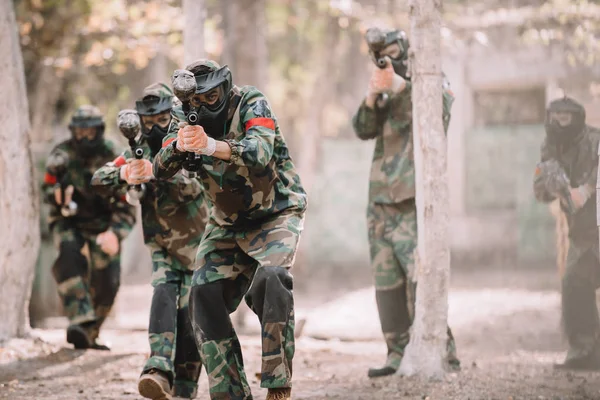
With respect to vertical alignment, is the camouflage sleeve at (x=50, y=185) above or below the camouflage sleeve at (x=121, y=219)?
above

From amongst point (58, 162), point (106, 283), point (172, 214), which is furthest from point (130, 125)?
point (106, 283)

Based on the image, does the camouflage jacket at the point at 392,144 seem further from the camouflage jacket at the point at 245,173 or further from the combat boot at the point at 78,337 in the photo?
the combat boot at the point at 78,337

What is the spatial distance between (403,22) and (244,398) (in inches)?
395

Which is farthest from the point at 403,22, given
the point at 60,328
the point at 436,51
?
the point at 436,51

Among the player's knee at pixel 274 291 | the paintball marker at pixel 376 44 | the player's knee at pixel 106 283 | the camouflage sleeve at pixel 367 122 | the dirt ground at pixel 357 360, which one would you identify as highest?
the paintball marker at pixel 376 44

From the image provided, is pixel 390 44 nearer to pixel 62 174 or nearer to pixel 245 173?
pixel 245 173

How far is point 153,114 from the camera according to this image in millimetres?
6234

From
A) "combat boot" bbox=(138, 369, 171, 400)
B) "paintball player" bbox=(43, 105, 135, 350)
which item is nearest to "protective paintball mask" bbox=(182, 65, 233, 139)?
"combat boot" bbox=(138, 369, 171, 400)

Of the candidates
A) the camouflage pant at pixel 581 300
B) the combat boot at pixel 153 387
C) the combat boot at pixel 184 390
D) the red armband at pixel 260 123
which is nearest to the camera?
the red armband at pixel 260 123

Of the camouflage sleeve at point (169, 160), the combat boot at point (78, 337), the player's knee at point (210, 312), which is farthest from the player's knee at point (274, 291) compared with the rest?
the combat boot at point (78, 337)

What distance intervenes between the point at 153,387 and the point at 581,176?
3482 mm

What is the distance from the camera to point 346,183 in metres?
16.6

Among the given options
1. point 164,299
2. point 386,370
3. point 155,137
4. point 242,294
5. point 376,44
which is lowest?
point 386,370

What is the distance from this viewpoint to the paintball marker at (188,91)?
183 inches
